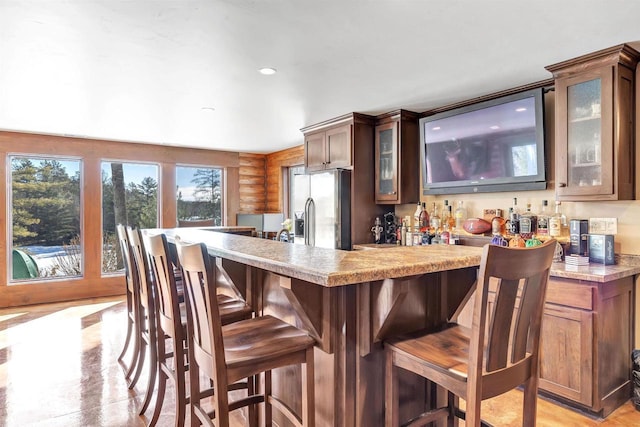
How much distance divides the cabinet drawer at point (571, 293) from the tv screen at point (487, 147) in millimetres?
892

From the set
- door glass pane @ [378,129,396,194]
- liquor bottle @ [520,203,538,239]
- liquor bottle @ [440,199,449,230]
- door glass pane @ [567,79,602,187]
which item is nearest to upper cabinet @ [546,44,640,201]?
door glass pane @ [567,79,602,187]

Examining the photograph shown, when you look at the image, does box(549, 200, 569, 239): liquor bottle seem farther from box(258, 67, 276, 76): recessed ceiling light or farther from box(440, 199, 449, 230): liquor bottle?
box(258, 67, 276, 76): recessed ceiling light

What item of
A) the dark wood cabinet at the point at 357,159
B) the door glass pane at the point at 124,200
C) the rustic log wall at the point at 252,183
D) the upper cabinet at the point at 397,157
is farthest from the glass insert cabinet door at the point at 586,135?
the door glass pane at the point at 124,200

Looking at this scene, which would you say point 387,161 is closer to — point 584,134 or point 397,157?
point 397,157

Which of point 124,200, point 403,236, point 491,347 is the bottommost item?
point 491,347

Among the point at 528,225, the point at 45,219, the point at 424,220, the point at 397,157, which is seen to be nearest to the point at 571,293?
the point at 528,225

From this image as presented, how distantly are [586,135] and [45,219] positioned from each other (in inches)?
242

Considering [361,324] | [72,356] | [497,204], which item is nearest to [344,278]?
[361,324]

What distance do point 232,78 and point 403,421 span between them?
2.56 meters

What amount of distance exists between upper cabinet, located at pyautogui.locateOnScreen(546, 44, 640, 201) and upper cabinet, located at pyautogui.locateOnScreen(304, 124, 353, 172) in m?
2.03

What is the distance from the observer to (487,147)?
339 centimetres

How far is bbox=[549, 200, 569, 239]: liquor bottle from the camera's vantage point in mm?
2988

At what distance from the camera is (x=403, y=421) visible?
1.60 metres

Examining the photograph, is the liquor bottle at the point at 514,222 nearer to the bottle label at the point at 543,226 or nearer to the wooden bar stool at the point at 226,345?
the bottle label at the point at 543,226
